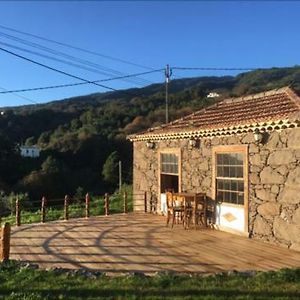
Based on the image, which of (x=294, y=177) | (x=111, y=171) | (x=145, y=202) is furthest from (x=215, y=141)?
(x=111, y=171)

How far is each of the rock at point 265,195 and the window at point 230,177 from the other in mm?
708

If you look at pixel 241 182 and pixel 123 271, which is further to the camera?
pixel 241 182

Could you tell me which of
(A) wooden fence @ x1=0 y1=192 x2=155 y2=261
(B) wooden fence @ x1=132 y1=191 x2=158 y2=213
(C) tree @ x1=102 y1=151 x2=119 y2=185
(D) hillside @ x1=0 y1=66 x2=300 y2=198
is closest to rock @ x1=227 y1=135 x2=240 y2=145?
(B) wooden fence @ x1=132 y1=191 x2=158 y2=213

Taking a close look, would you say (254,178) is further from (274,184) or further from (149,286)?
(149,286)

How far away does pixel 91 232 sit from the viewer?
1146 cm

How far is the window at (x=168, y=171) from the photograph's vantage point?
14.2 metres

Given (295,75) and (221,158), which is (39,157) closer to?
(295,75)

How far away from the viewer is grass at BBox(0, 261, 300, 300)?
237 inches

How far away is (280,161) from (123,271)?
4.15m

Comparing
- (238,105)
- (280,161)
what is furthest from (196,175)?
(280,161)

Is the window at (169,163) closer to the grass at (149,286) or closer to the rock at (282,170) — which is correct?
the rock at (282,170)

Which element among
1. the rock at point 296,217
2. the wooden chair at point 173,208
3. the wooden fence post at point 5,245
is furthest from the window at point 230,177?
the wooden fence post at point 5,245

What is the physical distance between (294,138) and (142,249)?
380 centimetres

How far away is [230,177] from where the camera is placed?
11242mm
